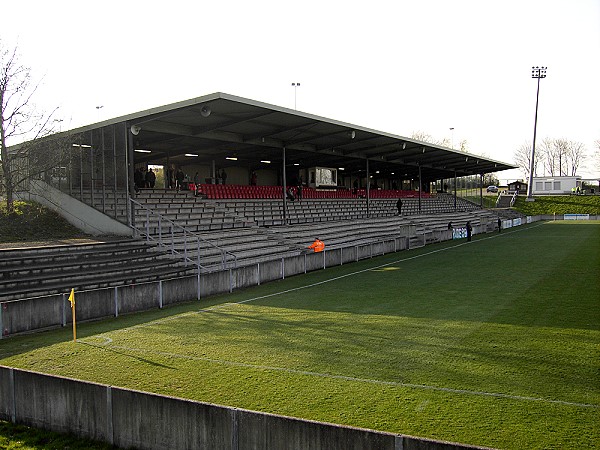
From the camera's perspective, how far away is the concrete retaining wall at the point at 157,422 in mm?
5480

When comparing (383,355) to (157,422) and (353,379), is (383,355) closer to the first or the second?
(353,379)

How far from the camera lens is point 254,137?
2936 cm

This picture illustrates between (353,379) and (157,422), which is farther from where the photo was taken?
(353,379)

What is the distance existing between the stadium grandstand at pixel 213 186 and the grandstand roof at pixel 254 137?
3.0 inches

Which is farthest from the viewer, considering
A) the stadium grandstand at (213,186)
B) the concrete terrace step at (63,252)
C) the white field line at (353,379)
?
the stadium grandstand at (213,186)

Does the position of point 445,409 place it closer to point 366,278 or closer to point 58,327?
point 58,327

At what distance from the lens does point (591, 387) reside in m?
7.87

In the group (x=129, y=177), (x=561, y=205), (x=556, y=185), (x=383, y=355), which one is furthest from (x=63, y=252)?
(x=556, y=185)

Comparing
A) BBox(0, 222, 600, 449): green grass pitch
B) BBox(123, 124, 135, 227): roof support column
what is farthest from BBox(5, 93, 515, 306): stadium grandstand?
BBox(0, 222, 600, 449): green grass pitch

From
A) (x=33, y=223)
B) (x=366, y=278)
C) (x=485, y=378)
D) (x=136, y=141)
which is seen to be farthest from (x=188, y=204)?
(x=485, y=378)

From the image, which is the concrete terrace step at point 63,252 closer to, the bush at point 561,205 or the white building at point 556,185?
the bush at point 561,205

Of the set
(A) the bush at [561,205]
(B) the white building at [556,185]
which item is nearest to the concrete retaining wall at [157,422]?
(A) the bush at [561,205]

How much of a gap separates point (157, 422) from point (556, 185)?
92.9 meters

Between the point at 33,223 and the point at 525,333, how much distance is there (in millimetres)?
18963
